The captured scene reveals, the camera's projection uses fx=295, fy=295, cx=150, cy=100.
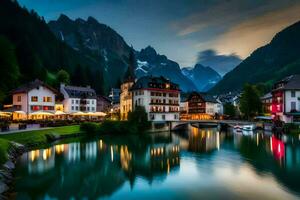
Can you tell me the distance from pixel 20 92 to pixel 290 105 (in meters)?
85.7

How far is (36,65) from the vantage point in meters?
117

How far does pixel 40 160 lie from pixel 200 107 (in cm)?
12643

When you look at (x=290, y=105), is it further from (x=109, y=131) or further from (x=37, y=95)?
(x=37, y=95)

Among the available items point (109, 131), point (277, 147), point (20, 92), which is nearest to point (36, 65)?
point (20, 92)

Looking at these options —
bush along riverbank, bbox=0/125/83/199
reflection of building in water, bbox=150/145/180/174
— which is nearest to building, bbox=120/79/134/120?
bush along riverbank, bbox=0/125/83/199

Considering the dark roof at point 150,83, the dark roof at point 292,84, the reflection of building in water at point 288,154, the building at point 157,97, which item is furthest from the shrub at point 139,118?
the dark roof at point 292,84

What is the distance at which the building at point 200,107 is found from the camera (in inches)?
6206

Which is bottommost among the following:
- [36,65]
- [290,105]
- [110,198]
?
[110,198]

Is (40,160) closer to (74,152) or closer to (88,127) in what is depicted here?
(74,152)

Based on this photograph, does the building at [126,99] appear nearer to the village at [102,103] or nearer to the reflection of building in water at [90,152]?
the village at [102,103]

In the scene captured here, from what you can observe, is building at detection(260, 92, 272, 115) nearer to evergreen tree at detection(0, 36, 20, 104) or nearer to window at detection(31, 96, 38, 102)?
window at detection(31, 96, 38, 102)

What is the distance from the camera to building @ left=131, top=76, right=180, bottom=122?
346 feet

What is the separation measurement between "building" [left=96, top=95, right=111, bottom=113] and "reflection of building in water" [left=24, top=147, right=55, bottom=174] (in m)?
79.8

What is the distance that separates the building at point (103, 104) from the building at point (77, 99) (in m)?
16.1
